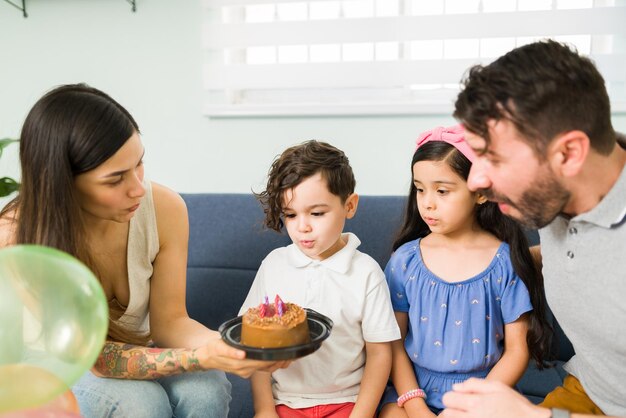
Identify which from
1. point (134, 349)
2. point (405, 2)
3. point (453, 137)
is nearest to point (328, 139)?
point (405, 2)

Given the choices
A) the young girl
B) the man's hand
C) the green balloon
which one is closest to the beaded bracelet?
the young girl

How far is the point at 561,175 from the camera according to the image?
3.89 feet

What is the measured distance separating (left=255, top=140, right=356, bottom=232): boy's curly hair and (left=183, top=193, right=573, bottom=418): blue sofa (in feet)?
1.61

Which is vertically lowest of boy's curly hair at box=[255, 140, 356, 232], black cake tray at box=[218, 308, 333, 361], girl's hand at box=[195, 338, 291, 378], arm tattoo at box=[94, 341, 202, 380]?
Answer: arm tattoo at box=[94, 341, 202, 380]

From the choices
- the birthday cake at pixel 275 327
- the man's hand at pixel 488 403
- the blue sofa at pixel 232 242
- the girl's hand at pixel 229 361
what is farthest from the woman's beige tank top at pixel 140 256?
the man's hand at pixel 488 403

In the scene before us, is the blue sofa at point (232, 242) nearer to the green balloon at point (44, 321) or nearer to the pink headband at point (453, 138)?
the pink headband at point (453, 138)

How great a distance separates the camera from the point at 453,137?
155 cm

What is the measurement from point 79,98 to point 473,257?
1091 millimetres

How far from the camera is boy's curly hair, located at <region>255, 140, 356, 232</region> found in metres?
1.53

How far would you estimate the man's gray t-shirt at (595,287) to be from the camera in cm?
119

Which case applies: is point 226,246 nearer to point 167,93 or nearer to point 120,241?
point 120,241

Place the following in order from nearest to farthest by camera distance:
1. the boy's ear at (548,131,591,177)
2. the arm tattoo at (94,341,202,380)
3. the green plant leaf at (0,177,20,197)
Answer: the boy's ear at (548,131,591,177)
the arm tattoo at (94,341,202,380)
the green plant leaf at (0,177,20,197)

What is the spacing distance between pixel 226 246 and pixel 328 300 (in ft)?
2.29

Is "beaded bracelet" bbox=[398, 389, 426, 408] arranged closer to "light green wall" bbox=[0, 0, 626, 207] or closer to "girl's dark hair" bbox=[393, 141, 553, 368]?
"girl's dark hair" bbox=[393, 141, 553, 368]
